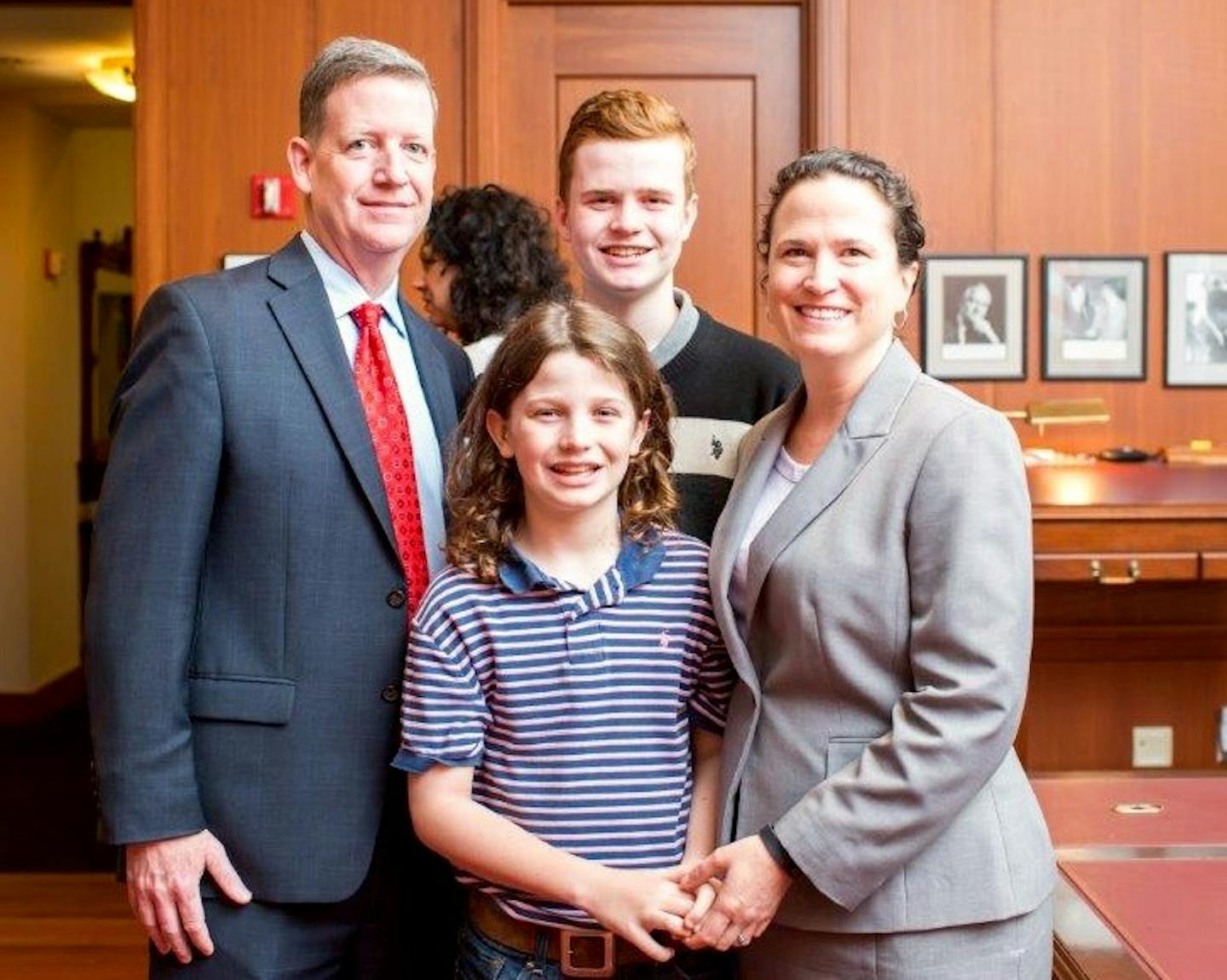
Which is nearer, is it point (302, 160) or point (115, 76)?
point (302, 160)

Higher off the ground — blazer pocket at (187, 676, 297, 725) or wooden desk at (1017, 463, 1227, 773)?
blazer pocket at (187, 676, 297, 725)

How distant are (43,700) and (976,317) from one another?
16.6 feet

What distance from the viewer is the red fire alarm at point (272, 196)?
185 inches

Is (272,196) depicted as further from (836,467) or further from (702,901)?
(702,901)

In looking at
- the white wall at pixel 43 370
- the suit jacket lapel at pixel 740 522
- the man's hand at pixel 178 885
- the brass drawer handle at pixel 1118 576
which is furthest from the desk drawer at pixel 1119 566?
the white wall at pixel 43 370

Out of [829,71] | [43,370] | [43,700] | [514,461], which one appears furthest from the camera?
[43,370]

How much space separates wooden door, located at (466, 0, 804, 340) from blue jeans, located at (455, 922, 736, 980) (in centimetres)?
303

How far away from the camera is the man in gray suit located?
188cm

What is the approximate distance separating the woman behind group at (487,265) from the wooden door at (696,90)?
1.53 meters

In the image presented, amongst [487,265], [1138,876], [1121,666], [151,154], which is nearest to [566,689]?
[1138,876]

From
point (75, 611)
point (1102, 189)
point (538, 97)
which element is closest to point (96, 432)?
point (75, 611)

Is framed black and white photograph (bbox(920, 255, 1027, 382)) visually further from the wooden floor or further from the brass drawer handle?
the wooden floor

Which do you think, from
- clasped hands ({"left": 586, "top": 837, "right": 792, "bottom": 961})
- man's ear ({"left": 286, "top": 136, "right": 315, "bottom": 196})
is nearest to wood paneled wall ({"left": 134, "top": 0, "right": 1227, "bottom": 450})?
man's ear ({"left": 286, "top": 136, "right": 315, "bottom": 196})

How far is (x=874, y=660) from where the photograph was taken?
68.6 inches
